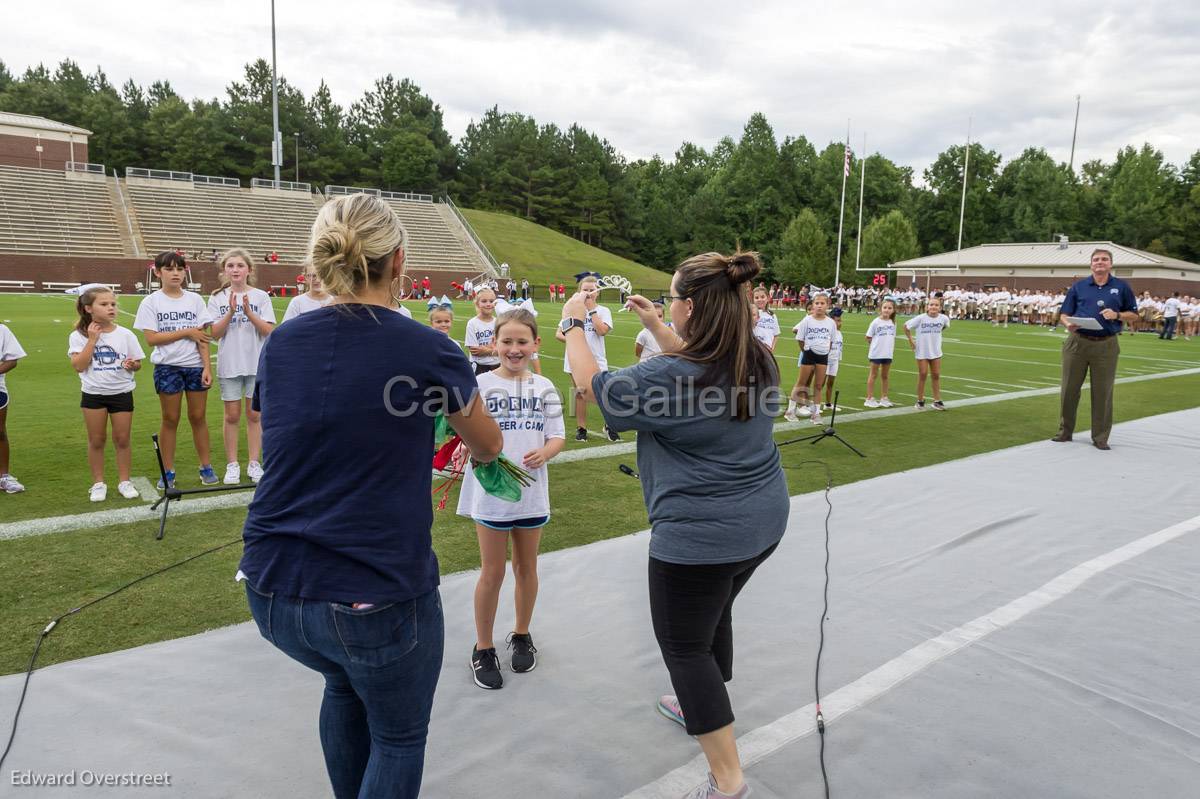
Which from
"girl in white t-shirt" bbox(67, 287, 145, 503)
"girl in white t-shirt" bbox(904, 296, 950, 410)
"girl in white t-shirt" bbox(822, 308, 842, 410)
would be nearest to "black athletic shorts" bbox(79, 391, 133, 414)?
"girl in white t-shirt" bbox(67, 287, 145, 503)

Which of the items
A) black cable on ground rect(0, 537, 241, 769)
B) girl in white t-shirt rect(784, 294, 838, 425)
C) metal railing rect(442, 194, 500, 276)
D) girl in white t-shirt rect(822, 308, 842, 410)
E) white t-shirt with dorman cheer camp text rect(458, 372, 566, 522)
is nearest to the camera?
black cable on ground rect(0, 537, 241, 769)

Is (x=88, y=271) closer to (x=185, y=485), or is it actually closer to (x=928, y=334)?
(x=185, y=485)

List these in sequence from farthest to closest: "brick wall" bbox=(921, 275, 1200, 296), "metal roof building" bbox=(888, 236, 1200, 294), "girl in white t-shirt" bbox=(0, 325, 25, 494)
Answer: "metal roof building" bbox=(888, 236, 1200, 294) → "brick wall" bbox=(921, 275, 1200, 296) → "girl in white t-shirt" bbox=(0, 325, 25, 494)

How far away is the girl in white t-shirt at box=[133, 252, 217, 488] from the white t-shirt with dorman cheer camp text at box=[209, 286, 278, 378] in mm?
141

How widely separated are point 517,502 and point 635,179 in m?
97.4

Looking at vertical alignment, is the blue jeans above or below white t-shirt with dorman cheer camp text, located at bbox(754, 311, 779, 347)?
below

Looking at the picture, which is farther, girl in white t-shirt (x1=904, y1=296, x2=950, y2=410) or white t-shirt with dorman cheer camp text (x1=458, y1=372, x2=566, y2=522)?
girl in white t-shirt (x1=904, y1=296, x2=950, y2=410)

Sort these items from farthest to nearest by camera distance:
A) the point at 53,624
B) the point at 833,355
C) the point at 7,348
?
the point at 833,355 → the point at 7,348 → the point at 53,624

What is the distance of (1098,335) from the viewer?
28.7ft

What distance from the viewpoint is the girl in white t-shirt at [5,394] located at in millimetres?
6117

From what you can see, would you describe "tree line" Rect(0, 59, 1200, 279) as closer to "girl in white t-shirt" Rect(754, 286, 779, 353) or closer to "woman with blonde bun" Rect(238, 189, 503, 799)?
"girl in white t-shirt" Rect(754, 286, 779, 353)

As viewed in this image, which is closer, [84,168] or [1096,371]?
[1096,371]

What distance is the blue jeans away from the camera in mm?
1842

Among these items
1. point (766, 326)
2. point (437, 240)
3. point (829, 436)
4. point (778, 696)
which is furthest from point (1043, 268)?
point (778, 696)
